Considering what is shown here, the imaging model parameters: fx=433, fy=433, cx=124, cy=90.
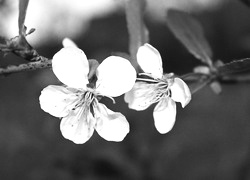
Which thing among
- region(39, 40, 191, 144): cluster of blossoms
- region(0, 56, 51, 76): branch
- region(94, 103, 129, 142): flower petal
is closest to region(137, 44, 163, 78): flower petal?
region(39, 40, 191, 144): cluster of blossoms

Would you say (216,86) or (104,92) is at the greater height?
(104,92)

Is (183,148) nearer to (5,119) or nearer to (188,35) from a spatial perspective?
(5,119)

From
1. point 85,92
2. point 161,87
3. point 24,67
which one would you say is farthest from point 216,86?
point 24,67

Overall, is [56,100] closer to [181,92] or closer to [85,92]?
[85,92]

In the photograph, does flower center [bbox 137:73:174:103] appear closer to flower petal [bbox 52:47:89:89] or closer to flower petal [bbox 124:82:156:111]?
flower petal [bbox 124:82:156:111]

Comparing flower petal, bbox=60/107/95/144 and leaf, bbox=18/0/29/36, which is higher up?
leaf, bbox=18/0/29/36

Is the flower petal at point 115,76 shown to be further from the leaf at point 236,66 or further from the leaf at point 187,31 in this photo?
the leaf at point 187,31

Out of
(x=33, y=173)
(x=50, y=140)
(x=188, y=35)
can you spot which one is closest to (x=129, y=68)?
(x=188, y=35)
